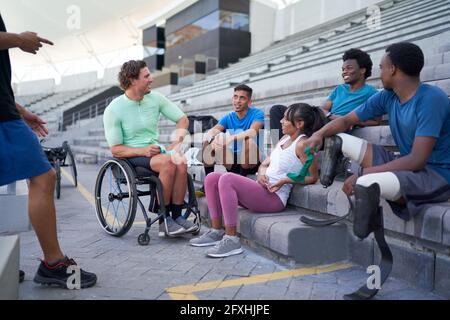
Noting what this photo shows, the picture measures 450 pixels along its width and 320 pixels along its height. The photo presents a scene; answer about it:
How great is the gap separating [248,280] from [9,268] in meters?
1.29

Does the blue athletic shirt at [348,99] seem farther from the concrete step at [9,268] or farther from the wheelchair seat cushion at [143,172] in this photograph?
the concrete step at [9,268]

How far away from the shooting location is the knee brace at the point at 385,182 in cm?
204

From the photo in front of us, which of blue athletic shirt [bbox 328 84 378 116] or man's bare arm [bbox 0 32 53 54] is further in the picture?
blue athletic shirt [bbox 328 84 378 116]

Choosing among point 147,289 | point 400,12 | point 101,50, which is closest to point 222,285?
point 147,289

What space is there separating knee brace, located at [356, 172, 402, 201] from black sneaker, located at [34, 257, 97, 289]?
1.60 metres

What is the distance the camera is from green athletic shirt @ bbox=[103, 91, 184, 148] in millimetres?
3418

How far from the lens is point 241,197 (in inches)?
122

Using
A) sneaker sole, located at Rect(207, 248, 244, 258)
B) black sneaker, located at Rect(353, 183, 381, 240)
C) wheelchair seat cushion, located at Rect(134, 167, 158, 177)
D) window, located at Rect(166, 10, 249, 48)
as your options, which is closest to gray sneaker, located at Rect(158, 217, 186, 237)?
wheelchair seat cushion, located at Rect(134, 167, 158, 177)

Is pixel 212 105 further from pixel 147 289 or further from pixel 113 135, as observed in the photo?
pixel 147 289

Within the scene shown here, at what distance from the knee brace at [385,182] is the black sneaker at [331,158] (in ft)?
1.03

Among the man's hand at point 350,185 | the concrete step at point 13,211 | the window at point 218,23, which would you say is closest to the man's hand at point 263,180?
the man's hand at point 350,185

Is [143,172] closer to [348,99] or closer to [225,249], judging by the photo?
A: [225,249]

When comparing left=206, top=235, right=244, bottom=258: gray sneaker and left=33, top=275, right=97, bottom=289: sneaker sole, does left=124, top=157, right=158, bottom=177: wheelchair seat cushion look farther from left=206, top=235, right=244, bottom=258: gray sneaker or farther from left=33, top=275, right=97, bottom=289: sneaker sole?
left=33, top=275, right=97, bottom=289: sneaker sole
